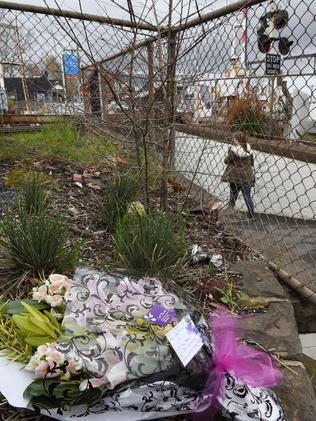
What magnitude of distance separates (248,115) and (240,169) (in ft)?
1.90

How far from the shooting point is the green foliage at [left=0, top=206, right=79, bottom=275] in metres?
1.70

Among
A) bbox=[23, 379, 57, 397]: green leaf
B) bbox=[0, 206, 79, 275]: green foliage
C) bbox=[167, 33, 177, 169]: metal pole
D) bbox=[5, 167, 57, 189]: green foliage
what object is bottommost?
bbox=[23, 379, 57, 397]: green leaf

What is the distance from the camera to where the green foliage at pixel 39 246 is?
170cm

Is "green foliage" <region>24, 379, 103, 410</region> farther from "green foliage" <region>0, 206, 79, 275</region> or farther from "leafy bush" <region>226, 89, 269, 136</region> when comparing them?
"leafy bush" <region>226, 89, 269, 136</region>

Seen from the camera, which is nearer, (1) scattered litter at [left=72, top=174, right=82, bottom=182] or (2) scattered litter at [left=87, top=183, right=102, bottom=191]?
(2) scattered litter at [left=87, top=183, right=102, bottom=191]

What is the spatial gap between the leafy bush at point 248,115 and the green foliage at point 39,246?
1714 millimetres

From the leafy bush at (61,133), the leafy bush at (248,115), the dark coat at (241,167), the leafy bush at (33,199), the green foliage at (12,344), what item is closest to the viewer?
the green foliage at (12,344)

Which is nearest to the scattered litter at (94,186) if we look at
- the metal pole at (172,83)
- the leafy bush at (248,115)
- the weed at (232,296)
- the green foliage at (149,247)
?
the metal pole at (172,83)

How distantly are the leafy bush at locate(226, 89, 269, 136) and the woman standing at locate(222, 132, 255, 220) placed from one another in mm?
101

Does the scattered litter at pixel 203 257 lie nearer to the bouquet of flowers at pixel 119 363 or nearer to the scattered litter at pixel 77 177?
the bouquet of flowers at pixel 119 363

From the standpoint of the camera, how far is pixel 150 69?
7.32 feet

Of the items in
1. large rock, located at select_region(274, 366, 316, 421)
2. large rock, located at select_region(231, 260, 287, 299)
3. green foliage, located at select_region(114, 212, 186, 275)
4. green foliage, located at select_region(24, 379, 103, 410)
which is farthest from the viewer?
large rock, located at select_region(231, 260, 287, 299)

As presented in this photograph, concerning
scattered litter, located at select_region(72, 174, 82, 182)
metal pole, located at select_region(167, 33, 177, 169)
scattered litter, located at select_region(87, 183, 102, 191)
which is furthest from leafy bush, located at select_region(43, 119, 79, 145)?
metal pole, located at select_region(167, 33, 177, 169)

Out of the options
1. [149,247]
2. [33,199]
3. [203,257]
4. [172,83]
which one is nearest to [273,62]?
[172,83]
